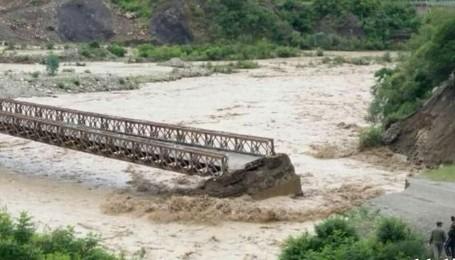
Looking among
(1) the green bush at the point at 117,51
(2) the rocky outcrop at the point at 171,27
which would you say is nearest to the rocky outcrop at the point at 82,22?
(2) the rocky outcrop at the point at 171,27

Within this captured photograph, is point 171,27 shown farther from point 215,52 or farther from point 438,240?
point 438,240

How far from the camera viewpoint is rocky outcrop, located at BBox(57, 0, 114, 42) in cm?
8719

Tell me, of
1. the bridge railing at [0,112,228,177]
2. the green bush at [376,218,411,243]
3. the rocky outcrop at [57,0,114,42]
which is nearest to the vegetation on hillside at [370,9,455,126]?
the bridge railing at [0,112,228,177]

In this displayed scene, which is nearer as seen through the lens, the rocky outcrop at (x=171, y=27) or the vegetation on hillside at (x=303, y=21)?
the rocky outcrop at (x=171, y=27)

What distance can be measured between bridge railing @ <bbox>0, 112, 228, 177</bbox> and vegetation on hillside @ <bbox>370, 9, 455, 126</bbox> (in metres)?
11.4

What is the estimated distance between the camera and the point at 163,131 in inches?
1248

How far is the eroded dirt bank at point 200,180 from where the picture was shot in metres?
23.4

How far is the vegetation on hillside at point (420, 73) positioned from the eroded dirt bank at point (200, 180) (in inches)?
81.0

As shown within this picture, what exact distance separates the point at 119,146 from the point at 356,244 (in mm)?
14004

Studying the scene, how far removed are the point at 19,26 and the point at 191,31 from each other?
15.8 meters

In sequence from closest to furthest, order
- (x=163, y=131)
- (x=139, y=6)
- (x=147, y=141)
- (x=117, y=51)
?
(x=147, y=141) < (x=163, y=131) < (x=117, y=51) < (x=139, y=6)

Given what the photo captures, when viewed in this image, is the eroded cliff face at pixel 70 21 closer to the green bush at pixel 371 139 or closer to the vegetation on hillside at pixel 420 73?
the vegetation on hillside at pixel 420 73

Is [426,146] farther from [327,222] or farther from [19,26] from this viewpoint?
[19,26]

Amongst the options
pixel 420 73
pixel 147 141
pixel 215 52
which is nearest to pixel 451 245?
pixel 147 141
